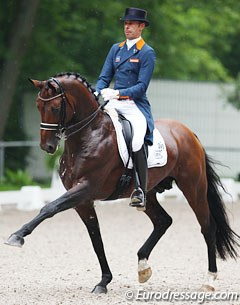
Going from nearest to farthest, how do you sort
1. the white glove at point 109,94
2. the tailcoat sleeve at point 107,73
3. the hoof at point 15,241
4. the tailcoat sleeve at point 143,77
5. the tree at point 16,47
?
1. the hoof at point 15,241
2. the white glove at point 109,94
3. the tailcoat sleeve at point 143,77
4. the tailcoat sleeve at point 107,73
5. the tree at point 16,47

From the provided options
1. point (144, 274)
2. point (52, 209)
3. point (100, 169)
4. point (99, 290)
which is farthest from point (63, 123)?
point (144, 274)

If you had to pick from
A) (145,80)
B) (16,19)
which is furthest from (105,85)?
(16,19)

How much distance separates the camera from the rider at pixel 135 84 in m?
8.48

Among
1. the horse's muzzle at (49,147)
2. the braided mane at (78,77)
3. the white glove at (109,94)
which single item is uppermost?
the braided mane at (78,77)

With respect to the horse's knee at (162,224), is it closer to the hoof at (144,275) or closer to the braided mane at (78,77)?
the hoof at (144,275)

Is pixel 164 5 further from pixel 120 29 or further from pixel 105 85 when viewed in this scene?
pixel 105 85

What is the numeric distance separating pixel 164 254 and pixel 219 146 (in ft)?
38.7

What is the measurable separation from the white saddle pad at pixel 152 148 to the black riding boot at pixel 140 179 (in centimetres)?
8

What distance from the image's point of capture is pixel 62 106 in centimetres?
805

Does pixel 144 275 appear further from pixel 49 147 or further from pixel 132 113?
pixel 49 147

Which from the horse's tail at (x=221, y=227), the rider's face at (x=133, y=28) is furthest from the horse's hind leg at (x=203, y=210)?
the rider's face at (x=133, y=28)

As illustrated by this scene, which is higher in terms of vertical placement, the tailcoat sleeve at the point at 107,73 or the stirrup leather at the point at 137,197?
the tailcoat sleeve at the point at 107,73

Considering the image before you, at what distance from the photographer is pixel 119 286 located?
8.87 metres

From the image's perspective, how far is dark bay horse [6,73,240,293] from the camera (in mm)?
7941
